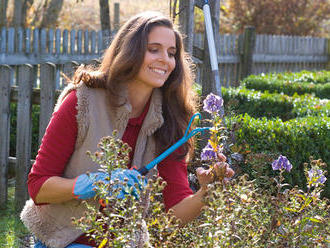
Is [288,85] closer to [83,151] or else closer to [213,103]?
[83,151]

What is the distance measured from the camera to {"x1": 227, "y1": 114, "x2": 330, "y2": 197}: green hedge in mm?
4480

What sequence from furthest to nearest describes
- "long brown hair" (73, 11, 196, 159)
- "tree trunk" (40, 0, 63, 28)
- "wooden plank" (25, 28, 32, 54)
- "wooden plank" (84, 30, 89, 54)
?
"tree trunk" (40, 0, 63, 28) < "wooden plank" (84, 30, 89, 54) < "wooden plank" (25, 28, 32, 54) < "long brown hair" (73, 11, 196, 159)

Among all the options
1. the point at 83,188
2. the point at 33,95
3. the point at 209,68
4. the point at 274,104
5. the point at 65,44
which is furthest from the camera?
the point at 65,44

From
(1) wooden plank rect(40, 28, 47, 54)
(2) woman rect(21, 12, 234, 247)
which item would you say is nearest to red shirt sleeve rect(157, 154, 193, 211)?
(2) woman rect(21, 12, 234, 247)

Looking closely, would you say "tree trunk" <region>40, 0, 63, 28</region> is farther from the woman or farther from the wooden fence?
the woman

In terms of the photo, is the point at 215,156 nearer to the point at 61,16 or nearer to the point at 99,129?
the point at 99,129

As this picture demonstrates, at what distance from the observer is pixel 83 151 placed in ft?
8.46

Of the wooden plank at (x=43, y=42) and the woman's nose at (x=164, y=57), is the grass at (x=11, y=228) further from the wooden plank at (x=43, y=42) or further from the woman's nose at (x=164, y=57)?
the wooden plank at (x=43, y=42)

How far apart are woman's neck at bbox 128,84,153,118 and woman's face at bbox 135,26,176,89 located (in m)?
0.09

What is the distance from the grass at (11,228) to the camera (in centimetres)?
426

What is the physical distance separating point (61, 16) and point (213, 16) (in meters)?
12.6

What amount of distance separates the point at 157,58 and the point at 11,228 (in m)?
2.54

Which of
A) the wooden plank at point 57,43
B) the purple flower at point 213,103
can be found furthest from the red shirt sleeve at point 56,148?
the wooden plank at point 57,43

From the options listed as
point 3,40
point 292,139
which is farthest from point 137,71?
point 3,40
